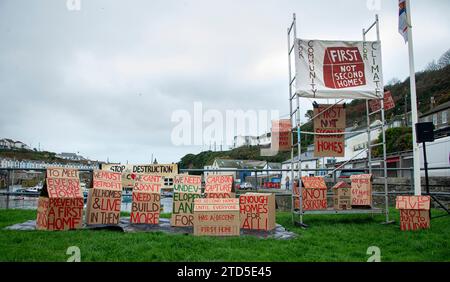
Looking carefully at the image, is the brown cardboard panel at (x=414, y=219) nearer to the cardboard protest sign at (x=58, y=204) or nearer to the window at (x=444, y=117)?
the cardboard protest sign at (x=58, y=204)

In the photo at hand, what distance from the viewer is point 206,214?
7.24 metres

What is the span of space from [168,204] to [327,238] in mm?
6548

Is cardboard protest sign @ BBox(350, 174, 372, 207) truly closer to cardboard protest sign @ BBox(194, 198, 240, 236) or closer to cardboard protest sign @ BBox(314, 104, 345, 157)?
cardboard protest sign @ BBox(314, 104, 345, 157)

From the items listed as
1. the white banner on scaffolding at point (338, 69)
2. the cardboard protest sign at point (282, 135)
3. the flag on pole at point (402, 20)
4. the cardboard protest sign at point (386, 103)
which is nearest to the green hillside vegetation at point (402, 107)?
the cardboard protest sign at point (282, 135)

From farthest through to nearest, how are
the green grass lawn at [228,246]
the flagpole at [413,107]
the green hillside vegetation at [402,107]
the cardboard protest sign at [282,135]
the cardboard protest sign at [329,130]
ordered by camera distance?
the green hillside vegetation at [402,107], the cardboard protest sign at [282,135], the cardboard protest sign at [329,130], the flagpole at [413,107], the green grass lawn at [228,246]

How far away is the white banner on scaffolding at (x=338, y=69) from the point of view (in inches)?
336

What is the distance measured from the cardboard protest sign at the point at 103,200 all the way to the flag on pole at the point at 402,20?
7991 mm

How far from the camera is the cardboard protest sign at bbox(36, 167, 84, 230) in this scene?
7320 mm

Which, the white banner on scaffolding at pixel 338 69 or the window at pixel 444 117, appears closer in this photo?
the white banner on scaffolding at pixel 338 69

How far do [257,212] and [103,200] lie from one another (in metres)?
3.34

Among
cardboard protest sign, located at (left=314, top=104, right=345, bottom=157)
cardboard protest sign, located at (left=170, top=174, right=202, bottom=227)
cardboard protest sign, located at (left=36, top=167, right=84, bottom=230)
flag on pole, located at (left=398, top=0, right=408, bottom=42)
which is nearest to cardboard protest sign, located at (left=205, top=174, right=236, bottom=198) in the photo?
cardboard protest sign, located at (left=170, top=174, right=202, bottom=227)

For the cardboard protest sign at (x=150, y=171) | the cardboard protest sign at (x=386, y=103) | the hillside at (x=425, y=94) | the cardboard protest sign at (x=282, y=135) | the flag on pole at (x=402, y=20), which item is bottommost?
the cardboard protest sign at (x=150, y=171)

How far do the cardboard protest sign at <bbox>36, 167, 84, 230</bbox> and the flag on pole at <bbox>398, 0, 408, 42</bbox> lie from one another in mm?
8670
